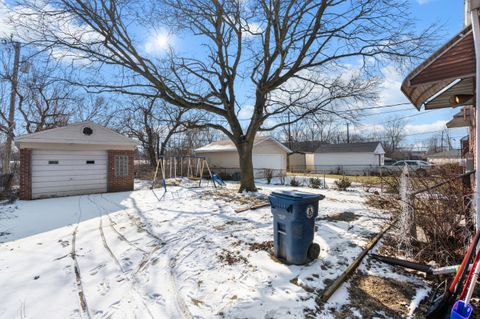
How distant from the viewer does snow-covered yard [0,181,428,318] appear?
2.66 m

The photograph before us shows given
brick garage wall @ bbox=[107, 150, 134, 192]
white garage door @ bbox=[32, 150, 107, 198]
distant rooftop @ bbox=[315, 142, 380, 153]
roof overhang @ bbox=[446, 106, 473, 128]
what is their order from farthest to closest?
1. distant rooftop @ bbox=[315, 142, 380, 153]
2. brick garage wall @ bbox=[107, 150, 134, 192]
3. white garage door @ bbox=[32, 150, 107, 198]
4. roof overhang @ bbox=[446, 106, 473, 128]

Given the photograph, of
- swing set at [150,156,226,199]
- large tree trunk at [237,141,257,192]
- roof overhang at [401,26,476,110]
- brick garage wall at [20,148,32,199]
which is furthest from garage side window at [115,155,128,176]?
roof overhang at [401,26,476,110]

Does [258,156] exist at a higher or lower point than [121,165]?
higher

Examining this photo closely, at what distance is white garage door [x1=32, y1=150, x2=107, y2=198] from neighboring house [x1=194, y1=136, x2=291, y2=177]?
34.5 ft

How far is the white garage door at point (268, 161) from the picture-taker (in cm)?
1986

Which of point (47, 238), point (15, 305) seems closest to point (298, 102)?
point (47, 238)

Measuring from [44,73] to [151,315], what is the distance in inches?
408

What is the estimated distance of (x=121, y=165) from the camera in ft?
39.5

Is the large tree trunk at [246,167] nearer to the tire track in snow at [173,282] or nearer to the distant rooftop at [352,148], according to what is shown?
the tire track in snow at [173,282]

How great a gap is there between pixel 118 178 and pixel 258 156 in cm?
1118

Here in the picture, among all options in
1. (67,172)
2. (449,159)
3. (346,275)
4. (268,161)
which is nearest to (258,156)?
(268,161)

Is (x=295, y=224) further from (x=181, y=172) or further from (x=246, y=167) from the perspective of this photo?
(x=181, y=172)

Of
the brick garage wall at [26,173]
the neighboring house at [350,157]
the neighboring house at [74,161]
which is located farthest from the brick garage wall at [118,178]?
the neighboring house at [350,157]

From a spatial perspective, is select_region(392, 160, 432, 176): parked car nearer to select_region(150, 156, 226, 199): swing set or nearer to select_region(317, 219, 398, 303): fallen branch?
select_region(317, 219, 398, 303): fallen branch
